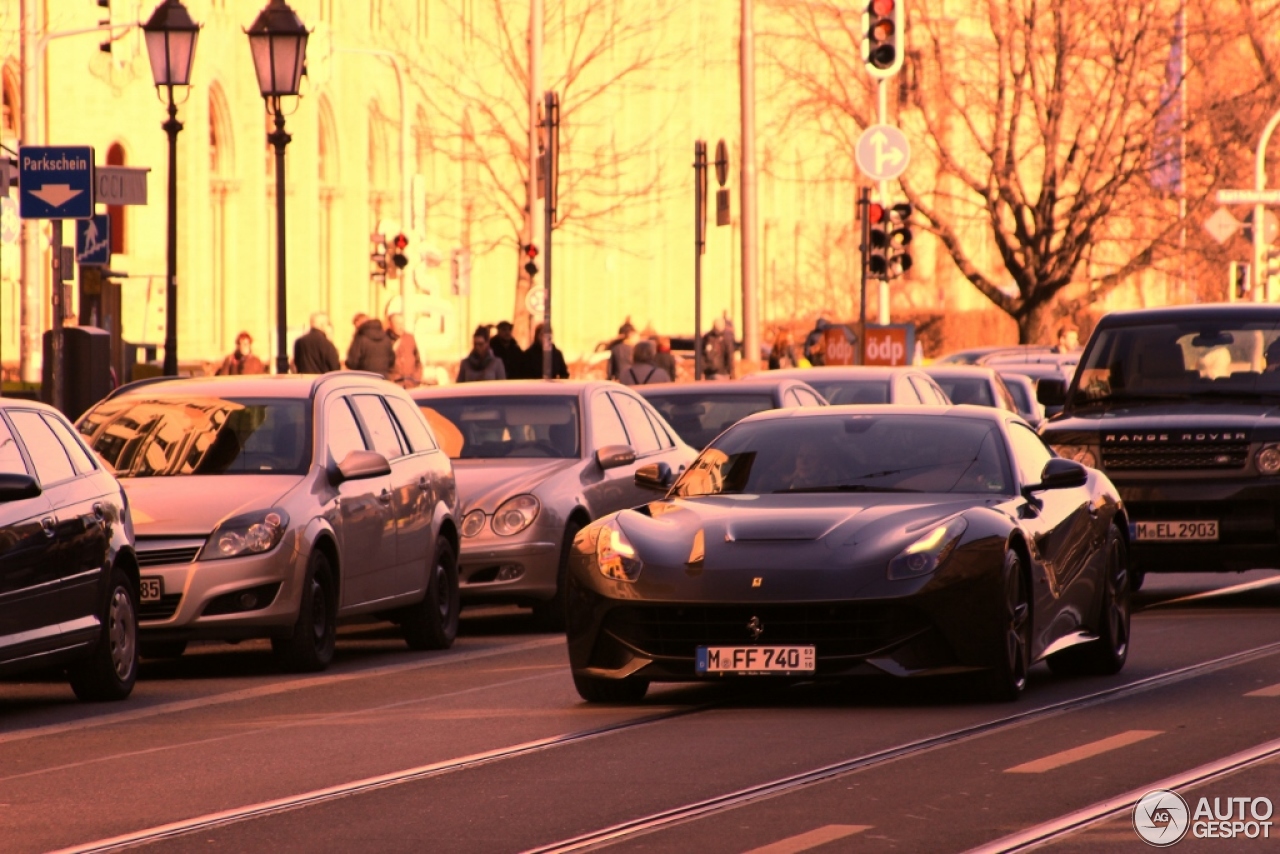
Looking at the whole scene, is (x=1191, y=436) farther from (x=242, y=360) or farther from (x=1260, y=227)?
(x=1260, y=227)

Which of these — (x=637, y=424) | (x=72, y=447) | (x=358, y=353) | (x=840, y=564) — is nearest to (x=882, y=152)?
(x=358, y=353)

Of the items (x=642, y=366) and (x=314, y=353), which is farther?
(x=314, y=353)

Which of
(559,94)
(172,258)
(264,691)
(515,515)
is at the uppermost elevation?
(559,94)

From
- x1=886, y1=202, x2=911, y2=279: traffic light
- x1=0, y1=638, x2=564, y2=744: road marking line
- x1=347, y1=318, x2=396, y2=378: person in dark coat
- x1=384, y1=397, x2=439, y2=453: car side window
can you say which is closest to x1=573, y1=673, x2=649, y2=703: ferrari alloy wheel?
x1=0, y1=638, x2=564, y2=744: road marking line

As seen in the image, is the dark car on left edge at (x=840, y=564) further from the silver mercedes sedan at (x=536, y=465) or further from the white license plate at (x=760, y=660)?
the silver mercedes sedan at (x=536, y=465)

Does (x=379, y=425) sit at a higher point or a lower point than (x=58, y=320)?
lower

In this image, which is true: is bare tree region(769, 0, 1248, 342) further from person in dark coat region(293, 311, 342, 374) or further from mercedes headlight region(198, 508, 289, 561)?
mercedes headlight region(198, 508, 289, 561)

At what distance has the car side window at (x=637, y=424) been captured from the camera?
61.2 feet

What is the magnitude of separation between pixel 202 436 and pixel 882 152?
2443 centimetres

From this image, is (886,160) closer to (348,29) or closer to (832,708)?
(832,708)

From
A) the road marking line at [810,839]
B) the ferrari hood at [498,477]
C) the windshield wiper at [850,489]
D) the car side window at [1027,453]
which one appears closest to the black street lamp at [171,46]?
the ferrari hood at [498,477]

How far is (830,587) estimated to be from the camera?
36.9 ft

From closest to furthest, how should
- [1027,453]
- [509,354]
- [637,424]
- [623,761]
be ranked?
1. [623,761]
2. [1027,453]
3. [637,424]
4. [509,354]

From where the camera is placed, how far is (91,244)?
24594 mm
